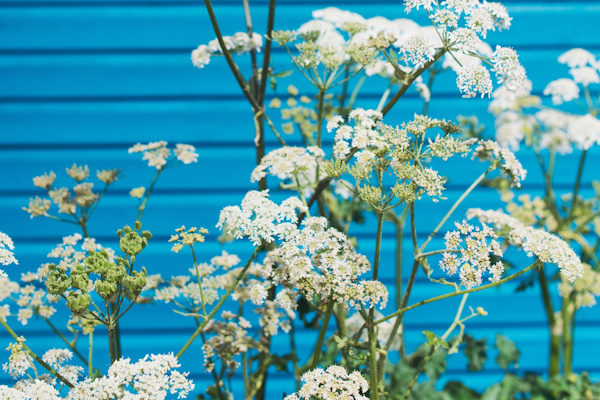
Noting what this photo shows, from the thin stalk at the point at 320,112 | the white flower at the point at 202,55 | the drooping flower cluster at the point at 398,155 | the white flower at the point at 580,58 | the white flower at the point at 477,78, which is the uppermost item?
the white flower at the point at 580,58

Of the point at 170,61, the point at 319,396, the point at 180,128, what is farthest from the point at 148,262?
the point at 319,396

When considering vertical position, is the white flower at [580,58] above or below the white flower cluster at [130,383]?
above

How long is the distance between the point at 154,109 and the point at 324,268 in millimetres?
1429

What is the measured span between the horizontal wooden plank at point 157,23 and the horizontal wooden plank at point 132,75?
5 centimetres

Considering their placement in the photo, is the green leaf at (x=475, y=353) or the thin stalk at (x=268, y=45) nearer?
the thin stalk at (x=268, y=45)

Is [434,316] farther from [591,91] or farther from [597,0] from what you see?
[597,0]

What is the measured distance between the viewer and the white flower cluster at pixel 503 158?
1.33 metres

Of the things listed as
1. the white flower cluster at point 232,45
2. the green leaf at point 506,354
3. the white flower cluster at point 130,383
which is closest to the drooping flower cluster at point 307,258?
the white flower cluster at point 130,383

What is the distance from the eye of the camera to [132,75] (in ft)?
7.55

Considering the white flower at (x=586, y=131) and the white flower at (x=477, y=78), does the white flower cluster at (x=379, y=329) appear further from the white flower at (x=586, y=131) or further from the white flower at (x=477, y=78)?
the white flower at (x=586, y=131)

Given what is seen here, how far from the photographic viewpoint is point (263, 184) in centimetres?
151

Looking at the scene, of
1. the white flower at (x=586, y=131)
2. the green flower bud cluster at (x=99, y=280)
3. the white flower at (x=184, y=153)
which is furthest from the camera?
the white flower at (x=586, y=131)

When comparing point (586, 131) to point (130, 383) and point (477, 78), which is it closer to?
point (477, 78)

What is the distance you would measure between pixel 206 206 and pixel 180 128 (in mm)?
335
